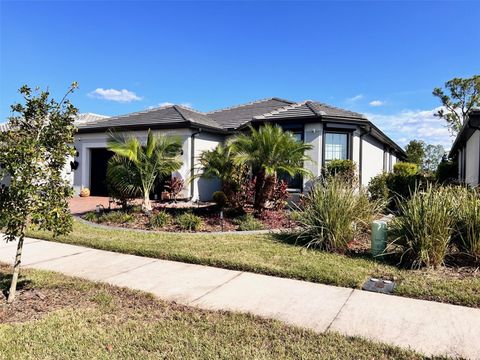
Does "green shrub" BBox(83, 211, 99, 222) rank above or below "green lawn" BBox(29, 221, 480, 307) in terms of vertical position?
above

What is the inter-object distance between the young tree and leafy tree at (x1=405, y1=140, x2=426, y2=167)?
35.3 metres

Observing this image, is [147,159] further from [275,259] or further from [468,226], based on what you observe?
[468,226]

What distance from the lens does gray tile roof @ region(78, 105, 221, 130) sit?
1606 cm

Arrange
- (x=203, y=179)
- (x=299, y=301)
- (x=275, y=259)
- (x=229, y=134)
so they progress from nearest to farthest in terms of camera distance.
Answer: (x=299, y=301)
(x=275, y=259)
(x=203, y=179)
(x=229, y=134)

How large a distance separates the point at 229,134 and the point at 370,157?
25.8 feet

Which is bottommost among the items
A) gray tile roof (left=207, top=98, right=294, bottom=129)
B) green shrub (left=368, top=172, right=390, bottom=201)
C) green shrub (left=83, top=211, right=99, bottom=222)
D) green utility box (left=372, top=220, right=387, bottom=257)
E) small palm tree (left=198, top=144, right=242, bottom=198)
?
green shrub (left=83, top=211, right=99, bottom=222)

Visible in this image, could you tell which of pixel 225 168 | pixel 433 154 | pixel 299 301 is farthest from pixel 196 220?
pixel 433 154

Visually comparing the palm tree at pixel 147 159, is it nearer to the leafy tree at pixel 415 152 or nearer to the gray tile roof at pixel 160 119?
the gray tile roof at pixel 160 119

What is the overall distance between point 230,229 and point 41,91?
20.3ft

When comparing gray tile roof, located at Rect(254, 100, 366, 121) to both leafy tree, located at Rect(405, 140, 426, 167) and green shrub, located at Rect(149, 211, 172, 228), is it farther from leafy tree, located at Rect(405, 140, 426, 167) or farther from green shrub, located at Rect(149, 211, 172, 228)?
leafy tree, located at Rect(405, 140, 426, 167)

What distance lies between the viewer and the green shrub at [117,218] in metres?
10.5

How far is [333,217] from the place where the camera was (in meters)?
7.10

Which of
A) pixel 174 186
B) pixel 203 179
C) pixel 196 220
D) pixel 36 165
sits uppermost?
pixel 36 165

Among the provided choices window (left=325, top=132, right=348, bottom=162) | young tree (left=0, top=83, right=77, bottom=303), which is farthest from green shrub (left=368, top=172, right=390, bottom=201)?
young tree (left=0, top=83, right=77, bottom=303)
